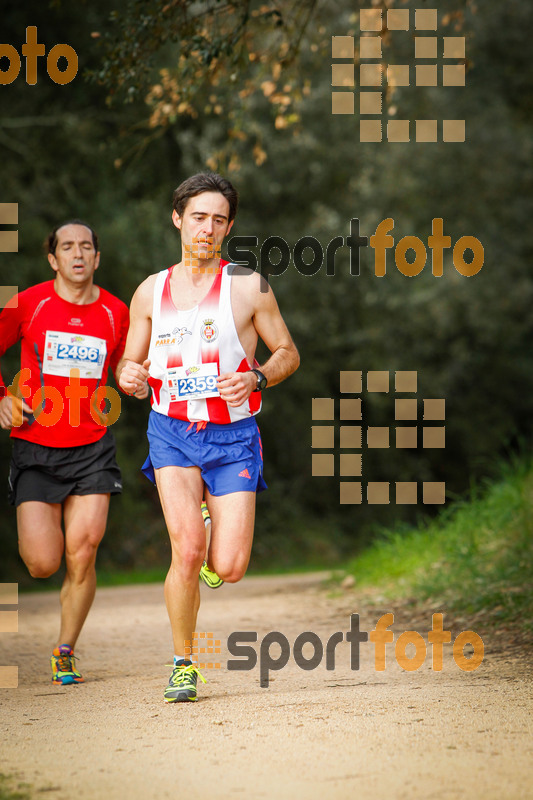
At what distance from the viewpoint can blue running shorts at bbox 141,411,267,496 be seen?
491cm

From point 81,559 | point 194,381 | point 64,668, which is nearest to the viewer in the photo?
point 194,381

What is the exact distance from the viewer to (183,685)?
4.80m

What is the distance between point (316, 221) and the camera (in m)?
20.1

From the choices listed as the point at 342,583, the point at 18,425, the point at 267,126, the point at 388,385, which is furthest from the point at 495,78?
the point at 18,425

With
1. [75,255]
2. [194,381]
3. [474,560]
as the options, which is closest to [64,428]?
[75,255]

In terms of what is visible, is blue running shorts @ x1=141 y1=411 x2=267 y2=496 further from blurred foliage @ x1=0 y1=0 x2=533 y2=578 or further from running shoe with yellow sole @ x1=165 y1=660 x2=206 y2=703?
blurred foliage @ x1=0 y1=0 x2=533 y2=578

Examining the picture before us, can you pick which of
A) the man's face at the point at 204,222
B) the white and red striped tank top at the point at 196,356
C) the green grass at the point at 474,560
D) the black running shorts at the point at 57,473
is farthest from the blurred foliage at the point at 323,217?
the white and red striped tank top at the point at 196,356

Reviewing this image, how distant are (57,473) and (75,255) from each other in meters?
1.29

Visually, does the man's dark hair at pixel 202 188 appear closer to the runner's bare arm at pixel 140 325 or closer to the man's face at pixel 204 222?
the man's face at pixel 204 222

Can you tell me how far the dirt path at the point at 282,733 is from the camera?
341 centimetres

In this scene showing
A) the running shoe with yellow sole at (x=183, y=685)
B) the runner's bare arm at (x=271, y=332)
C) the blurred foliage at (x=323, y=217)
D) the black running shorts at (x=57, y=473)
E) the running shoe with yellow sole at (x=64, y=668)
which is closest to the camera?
the running shoe with yellow sole at (x=183, y=685)

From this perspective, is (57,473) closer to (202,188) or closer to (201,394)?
(201,394)

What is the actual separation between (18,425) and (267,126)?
50.6 feet

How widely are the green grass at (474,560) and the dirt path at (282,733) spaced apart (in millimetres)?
1297
